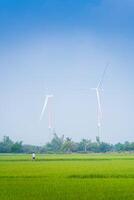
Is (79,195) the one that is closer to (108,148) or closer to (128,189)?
(128,189)

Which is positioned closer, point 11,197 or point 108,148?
point 11,197

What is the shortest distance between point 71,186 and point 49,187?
2.66 ft

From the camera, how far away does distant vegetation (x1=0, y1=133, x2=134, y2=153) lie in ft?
358

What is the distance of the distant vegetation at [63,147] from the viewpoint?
10912 cm

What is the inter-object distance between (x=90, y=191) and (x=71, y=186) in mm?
1626

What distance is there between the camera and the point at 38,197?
12.7 metres

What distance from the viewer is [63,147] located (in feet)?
387

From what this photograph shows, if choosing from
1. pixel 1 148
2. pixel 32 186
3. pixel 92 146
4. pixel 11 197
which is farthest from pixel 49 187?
pixel 92 146

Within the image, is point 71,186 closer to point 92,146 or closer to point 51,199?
point 51,199

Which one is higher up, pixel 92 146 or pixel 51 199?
pixel 92 146

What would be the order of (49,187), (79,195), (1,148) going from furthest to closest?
(1,148) → (49,187) → (79,195)

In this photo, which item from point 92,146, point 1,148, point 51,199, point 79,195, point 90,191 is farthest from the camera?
point 92,146

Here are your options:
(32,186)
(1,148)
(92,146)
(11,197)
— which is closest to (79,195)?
(11,197)

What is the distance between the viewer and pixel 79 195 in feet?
43.1
